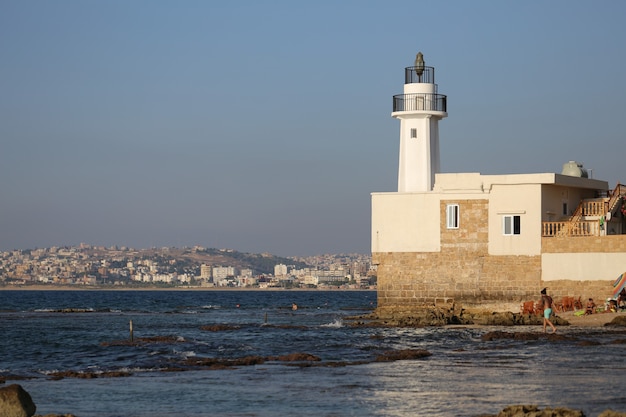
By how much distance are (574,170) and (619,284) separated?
28.6 feet

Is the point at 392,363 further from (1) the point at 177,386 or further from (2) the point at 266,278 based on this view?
(2) the point at 266,278

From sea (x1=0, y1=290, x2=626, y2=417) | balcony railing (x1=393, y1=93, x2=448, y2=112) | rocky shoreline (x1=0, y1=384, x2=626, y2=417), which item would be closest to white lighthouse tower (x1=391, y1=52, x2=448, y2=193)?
balcony railing (x1=393, y1=93, x2=448, y2=112)

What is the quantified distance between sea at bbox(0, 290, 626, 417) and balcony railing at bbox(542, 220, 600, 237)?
5.75 m

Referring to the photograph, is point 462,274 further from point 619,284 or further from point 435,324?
point 619,284

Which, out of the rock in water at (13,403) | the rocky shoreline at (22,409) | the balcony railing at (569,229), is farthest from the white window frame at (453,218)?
the rock in water at (13,403)

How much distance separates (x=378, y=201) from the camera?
43750 mm

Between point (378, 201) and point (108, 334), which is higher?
point (378, 201)

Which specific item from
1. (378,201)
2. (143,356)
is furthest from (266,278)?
(143,356)

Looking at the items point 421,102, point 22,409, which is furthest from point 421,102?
point 22,409

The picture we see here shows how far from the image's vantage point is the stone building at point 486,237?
131ft

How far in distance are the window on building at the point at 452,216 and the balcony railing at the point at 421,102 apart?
482 cm

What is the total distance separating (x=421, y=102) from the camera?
1773 inches

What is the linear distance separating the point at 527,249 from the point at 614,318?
575cm

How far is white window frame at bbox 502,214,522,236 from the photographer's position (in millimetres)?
41125
